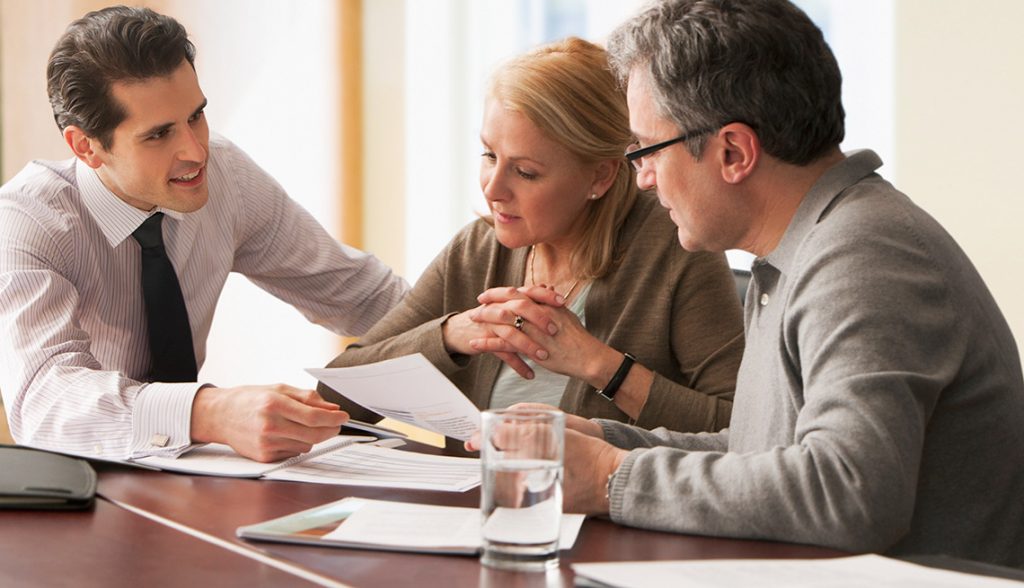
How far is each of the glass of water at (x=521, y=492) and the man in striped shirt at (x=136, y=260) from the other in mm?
565

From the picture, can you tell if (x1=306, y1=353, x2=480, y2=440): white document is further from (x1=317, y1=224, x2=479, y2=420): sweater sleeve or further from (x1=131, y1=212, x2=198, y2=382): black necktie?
(x1=131, y1=212, x2=198, y2=382): black necktie

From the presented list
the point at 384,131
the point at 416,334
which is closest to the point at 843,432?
the point at 416,334

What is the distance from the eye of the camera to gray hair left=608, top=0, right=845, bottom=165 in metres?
1.32

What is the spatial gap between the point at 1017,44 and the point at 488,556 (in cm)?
245

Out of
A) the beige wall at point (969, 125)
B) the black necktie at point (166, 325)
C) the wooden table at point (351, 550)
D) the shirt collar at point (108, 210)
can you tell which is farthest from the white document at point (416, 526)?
the beige wall at point (969, 125)

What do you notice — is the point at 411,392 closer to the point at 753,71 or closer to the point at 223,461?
the point at 223,461

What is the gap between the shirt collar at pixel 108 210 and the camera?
221 cm

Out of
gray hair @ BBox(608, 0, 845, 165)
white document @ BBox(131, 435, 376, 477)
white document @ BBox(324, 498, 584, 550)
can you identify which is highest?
gray hair @ BBox(608, 0, 845, 165)

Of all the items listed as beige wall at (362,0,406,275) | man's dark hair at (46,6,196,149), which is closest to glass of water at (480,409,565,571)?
man's dark hair at (46,6,196,149)

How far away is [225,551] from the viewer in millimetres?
1117

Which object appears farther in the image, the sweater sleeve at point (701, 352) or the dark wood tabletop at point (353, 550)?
the sweater sleeve at point (701, 352)

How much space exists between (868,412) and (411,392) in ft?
2.40

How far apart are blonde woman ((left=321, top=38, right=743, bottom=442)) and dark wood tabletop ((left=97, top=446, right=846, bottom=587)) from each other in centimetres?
54

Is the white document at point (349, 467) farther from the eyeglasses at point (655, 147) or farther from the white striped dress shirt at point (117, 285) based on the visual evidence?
the eyeglasses at point (655, 147)
